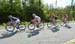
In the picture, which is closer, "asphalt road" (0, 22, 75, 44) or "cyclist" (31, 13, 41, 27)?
"asphalt road" (0, 22, 75, 44)

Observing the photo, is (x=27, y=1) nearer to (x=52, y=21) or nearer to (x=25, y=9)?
(x=25, y=9)

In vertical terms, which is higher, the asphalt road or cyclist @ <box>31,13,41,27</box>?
cyclist @ <box>31,13,41,27</box>

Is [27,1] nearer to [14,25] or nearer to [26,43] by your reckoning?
[14,25]

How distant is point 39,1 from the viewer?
48.5 metres

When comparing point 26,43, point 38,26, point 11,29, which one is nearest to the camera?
point 26,43

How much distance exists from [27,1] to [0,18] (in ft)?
33.6

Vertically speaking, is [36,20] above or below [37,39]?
above

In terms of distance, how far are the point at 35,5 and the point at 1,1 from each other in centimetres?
651

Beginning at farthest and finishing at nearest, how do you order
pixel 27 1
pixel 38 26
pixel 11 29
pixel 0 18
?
pixel 27 1, pixel 0 18, pixel 38 26, pixel 11 29

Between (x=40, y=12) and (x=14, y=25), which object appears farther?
(x=40, y=12)

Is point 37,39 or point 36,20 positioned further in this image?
point 36,20

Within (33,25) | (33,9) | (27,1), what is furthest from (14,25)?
(27,1)

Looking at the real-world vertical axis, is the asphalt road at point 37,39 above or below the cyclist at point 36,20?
below

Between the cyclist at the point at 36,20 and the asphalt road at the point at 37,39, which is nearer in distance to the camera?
the asphalt road at the point at 37,39
